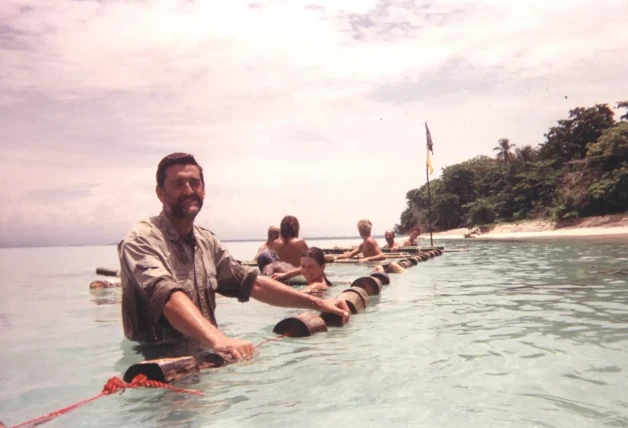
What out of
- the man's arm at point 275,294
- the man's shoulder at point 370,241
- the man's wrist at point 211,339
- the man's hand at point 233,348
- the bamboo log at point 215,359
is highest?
the man's shoulder at point 370,241

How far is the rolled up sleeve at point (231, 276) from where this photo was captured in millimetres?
4387

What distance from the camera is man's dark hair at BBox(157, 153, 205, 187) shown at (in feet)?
12.9

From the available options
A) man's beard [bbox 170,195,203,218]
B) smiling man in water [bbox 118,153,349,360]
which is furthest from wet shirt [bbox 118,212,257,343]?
man's beard [bbox 170,195,203,218]

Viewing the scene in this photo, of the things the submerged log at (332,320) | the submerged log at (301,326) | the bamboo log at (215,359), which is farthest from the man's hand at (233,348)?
the submerged log at (332,320)

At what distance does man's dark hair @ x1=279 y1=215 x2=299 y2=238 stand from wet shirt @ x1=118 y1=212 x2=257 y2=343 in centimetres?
585

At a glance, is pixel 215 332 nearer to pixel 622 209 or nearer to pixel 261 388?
pixel 261 388

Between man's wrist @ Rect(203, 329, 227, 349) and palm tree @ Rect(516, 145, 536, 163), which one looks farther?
palm tree @ Rect(516, 145, 536, 163)

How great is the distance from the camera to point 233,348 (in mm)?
3330

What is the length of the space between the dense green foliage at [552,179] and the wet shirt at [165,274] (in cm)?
3755

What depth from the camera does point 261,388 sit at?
3484 millimetres

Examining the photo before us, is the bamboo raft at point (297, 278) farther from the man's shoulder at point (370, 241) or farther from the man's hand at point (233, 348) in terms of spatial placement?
the man's hand at point (233, 348)

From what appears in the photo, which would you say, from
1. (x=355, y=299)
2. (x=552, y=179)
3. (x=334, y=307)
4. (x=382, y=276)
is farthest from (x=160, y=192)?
(x=552, y=179)

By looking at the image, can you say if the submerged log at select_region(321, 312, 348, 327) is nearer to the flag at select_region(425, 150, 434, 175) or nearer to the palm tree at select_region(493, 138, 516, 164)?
the flag at select_region(425, 150, 434, 175)

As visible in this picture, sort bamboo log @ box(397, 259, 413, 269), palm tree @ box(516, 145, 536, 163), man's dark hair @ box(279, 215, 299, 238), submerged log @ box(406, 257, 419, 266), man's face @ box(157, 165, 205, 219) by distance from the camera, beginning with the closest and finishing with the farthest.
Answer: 1. man's face @ box(157, 165, 205, 219)
2. man's dark hair @ box(279, 215, 299, 238)
3. bamboo log @ box(397, 259, 413, 269)
4. submerged log @ box(406, 257, 419, 266)
5. palm tree @ box(516, 145, 536, 163)
